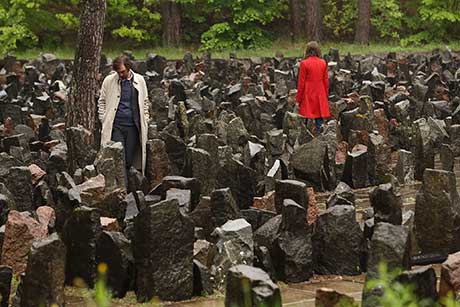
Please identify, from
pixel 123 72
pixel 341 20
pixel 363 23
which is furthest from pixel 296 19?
pixel 123 72

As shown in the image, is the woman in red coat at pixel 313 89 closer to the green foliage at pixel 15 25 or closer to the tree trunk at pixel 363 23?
the green foliage at pixel 15 25

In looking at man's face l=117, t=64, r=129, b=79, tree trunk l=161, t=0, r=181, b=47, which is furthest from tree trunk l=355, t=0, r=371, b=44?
man's face l=117, t=64, r=129, b=79

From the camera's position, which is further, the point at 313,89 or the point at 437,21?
the point at 437,21

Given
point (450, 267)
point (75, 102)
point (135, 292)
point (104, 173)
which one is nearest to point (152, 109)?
point (75, 102)

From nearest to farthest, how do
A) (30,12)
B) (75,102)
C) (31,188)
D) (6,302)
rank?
(6,302)
(31,188)
(75,102)
(30,12)

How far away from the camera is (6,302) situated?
7949mm

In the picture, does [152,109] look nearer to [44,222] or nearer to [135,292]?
[44,222]

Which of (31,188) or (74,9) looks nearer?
(31,188)

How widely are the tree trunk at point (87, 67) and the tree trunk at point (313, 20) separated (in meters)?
30.1

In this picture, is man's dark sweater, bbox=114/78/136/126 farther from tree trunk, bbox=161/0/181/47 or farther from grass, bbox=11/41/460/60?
tree trunk, bbox=161/0/181/47

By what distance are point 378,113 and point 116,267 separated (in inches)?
370

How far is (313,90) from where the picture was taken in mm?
17891

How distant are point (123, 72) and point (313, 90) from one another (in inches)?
199

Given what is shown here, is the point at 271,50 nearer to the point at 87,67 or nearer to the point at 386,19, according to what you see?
the point at 386,19
